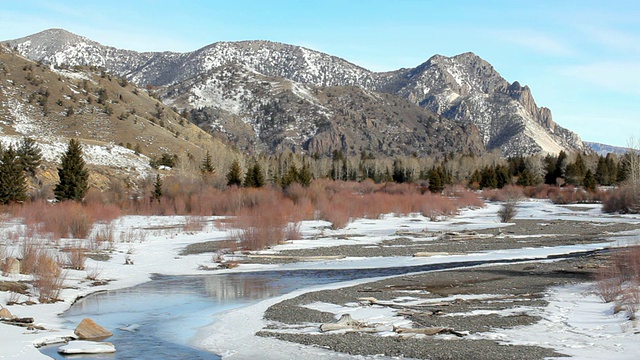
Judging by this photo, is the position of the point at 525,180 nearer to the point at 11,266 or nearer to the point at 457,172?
the point at 457,172

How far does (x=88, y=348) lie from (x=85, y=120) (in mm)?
87532

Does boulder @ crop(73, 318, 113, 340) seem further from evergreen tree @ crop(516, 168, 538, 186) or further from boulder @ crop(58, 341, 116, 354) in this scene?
evergreen tree @ crop(516, 168, 538, 186)

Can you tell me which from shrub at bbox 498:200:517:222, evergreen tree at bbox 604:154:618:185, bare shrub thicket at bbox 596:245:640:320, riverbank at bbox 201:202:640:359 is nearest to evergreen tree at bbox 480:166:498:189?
evergreen tree at bbox 604:154:618:185

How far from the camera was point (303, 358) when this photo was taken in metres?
12.1

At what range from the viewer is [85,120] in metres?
93.8

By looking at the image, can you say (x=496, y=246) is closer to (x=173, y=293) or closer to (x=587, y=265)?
(x=587, y=265)

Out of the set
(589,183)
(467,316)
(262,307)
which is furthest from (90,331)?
(589,183)

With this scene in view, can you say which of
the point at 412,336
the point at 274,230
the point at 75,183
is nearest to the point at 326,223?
the point at 274,230

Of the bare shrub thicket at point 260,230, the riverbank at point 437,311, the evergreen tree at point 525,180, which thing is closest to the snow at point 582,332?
the riverbank at point 437,311

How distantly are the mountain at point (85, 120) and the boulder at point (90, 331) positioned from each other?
56452 millimetres

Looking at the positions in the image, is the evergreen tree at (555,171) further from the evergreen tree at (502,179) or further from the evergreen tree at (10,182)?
the evergreen tree at (10,182)

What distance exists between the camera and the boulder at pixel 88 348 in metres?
12.7

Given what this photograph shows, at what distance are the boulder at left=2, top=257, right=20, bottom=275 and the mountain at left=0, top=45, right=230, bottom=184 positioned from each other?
48.2 meters

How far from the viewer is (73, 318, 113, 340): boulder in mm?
13820
